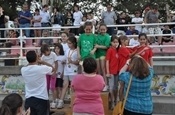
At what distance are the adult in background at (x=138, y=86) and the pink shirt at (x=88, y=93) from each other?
0.48 meters

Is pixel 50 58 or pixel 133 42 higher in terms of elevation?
pixel 133 42

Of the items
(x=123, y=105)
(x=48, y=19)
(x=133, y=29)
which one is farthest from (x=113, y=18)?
(x=123, y=105)

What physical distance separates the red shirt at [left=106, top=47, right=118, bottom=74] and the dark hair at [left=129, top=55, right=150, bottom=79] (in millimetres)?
2612

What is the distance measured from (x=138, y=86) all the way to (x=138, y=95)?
15 centimetres

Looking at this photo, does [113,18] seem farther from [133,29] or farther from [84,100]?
[84,100]

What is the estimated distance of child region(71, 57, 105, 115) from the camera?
591cm

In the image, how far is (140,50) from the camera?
8.30 metres

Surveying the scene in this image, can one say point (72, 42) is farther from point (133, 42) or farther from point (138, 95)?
point (133, 42)

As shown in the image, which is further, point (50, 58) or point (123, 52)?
point (50, 58)

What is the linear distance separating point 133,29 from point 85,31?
14.6ft

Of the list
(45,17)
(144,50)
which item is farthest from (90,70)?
(45,17)

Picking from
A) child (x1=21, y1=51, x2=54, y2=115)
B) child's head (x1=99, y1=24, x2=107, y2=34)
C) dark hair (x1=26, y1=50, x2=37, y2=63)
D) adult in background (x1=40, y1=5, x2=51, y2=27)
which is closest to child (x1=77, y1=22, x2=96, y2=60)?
child's head (x1=99, y1=24, x2=107, y2=34)

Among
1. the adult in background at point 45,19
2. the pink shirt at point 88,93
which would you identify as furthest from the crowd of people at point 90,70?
the adult in background at point 45,19

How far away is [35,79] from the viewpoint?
6832 mm
